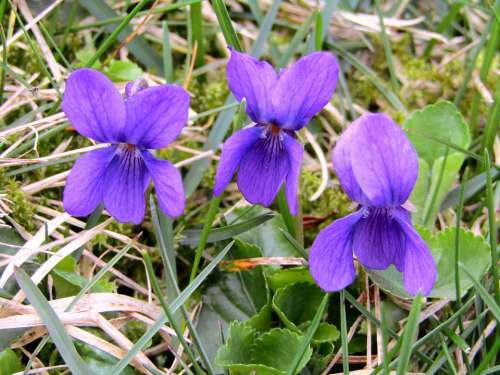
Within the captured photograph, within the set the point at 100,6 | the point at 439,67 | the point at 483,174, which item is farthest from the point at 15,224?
the point at 439,67

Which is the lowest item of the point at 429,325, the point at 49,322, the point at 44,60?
the point at 429,325

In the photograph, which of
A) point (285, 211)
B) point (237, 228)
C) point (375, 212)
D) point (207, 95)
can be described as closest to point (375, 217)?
point (375, 212)

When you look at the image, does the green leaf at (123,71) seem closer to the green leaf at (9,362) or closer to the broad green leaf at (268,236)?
the broad green leaf at (268,236)

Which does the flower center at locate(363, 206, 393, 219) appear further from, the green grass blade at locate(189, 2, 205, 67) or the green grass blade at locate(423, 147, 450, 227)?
the green grass blade at locate(189, 2, 205, 67)

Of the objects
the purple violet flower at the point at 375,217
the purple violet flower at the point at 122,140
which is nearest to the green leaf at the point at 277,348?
the purple violet flower at the point at 375,217

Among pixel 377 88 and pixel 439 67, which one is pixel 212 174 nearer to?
pixel 377 88

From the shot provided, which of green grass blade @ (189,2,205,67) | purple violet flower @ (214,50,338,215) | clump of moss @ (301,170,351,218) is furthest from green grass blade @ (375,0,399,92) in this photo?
purple violet flower @ (214,50,338,215)
